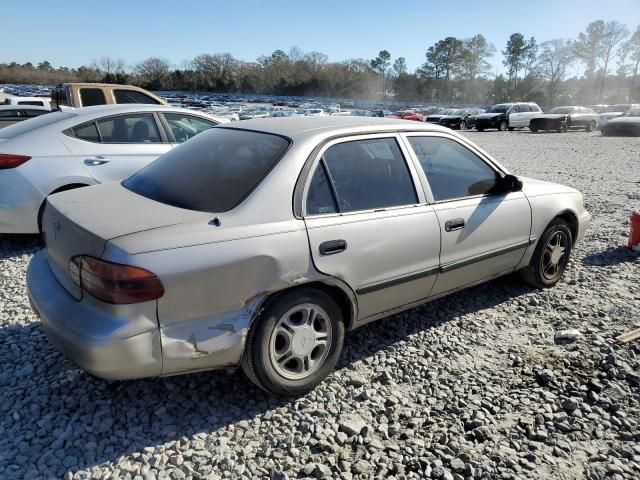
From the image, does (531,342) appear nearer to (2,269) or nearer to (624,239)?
(624,239)

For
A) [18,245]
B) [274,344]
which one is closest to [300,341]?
[274,344]

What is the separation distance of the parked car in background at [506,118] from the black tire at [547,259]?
27227 millimetres

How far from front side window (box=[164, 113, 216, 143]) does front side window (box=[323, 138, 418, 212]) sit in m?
3.22

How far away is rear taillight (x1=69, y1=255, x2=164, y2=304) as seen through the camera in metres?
2.17

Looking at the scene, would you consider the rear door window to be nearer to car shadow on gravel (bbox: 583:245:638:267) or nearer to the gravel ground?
the gravel ground

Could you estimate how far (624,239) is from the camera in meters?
5.98

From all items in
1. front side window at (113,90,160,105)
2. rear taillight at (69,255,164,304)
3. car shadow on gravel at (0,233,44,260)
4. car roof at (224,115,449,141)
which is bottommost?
car shadow on gravel at (0,233,44,260)

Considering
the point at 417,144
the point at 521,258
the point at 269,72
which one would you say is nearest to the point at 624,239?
the point at 521,258

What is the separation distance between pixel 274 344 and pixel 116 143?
373 centimetres

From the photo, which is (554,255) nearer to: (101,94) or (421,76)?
(101,94)

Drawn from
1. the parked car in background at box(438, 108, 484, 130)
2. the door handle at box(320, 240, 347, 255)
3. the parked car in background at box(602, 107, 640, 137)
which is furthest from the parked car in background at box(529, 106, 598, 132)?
the door handle at box(320, 240, 347, 255)

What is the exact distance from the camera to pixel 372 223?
9.62 feet

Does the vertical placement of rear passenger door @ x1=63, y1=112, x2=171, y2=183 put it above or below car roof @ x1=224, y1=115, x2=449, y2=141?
below

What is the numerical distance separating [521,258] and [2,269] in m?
4.79
